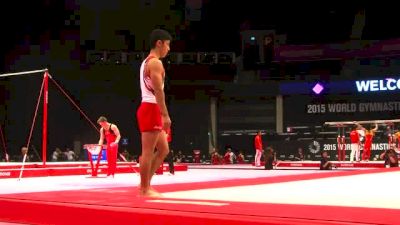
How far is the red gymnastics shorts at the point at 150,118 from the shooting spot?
444cm

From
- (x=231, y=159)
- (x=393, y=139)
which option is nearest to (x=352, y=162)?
(x=393, y=139)

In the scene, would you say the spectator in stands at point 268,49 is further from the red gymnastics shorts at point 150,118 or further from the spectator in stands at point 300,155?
the red gymnastics shorts at point 150,118

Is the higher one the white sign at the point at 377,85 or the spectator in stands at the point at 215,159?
the white sign at the point at 377,85

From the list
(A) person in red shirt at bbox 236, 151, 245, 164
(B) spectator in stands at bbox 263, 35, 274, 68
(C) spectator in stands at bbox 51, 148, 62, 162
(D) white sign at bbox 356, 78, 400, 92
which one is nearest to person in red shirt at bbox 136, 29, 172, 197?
(C) spectator in stands at bbox 51, 148, 62, 162

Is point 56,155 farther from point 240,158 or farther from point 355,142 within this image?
point 355,142

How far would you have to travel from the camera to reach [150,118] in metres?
4.45

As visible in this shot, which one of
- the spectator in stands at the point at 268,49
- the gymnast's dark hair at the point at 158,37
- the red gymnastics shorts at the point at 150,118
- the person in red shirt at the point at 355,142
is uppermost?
the spectator in stands at the point at 268,49

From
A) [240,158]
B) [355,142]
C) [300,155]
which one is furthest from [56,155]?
[355,142]

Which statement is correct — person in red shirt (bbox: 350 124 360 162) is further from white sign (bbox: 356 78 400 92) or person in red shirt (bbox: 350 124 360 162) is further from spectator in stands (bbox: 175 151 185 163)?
spectator in stands (bbox: 175 151 185 163)

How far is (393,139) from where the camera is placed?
1823 centimetres

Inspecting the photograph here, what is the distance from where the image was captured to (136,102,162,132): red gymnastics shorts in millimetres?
4441

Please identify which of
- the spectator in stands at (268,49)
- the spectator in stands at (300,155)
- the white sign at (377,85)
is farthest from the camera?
the spectator in stands at (268,49)

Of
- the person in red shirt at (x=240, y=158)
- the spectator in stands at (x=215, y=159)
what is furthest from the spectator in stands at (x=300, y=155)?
the spectator in stands at (x=215, y=159)

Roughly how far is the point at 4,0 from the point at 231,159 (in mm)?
11627
